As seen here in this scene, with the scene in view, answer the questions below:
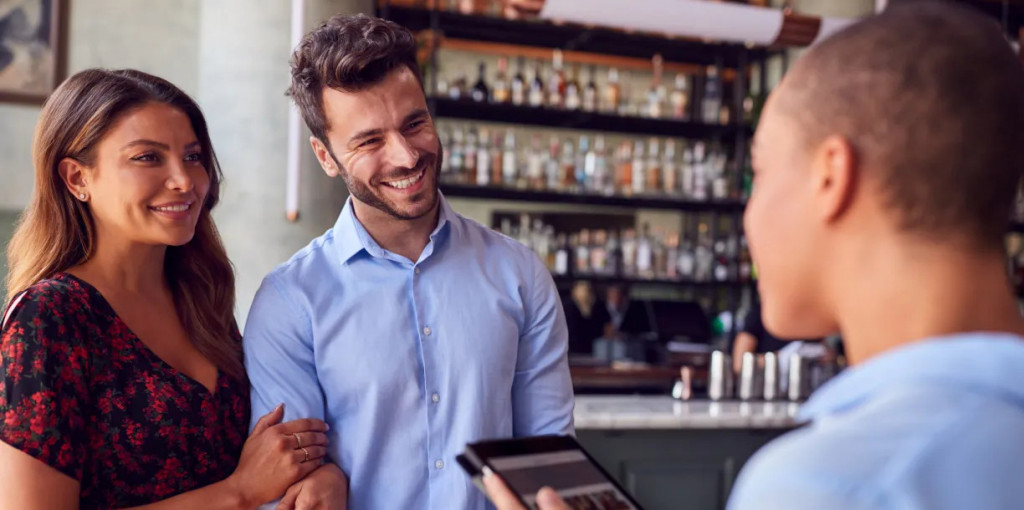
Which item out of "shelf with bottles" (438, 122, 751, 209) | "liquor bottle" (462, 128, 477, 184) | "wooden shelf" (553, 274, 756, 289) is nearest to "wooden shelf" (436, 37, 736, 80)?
"shelf with bottles" (438, 122, 751, 209)

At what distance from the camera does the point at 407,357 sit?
163 cm

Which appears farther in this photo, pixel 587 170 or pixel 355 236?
pixel 587 170

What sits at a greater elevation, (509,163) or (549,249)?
(509,163)

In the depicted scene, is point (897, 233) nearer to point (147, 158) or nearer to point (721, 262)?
point (147, 158)

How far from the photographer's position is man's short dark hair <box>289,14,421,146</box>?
1635 millimetres

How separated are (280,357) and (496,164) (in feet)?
13.1

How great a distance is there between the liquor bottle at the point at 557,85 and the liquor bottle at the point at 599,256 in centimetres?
84

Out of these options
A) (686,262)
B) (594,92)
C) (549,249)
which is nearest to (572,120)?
(594,92)

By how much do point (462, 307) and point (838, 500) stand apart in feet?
3.89

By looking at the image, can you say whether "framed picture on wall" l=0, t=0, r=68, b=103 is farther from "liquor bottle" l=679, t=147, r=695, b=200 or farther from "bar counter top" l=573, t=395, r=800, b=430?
"liquor bottle" l=679, t=147, r=695, b=200

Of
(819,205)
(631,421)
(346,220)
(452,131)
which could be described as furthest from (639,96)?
(819,205)

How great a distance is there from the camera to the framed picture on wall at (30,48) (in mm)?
4992

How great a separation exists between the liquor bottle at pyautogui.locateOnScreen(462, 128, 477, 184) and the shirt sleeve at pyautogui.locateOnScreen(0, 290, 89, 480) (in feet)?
13.2

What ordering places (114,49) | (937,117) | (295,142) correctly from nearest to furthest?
(937,117), (295,142), (114,49)
